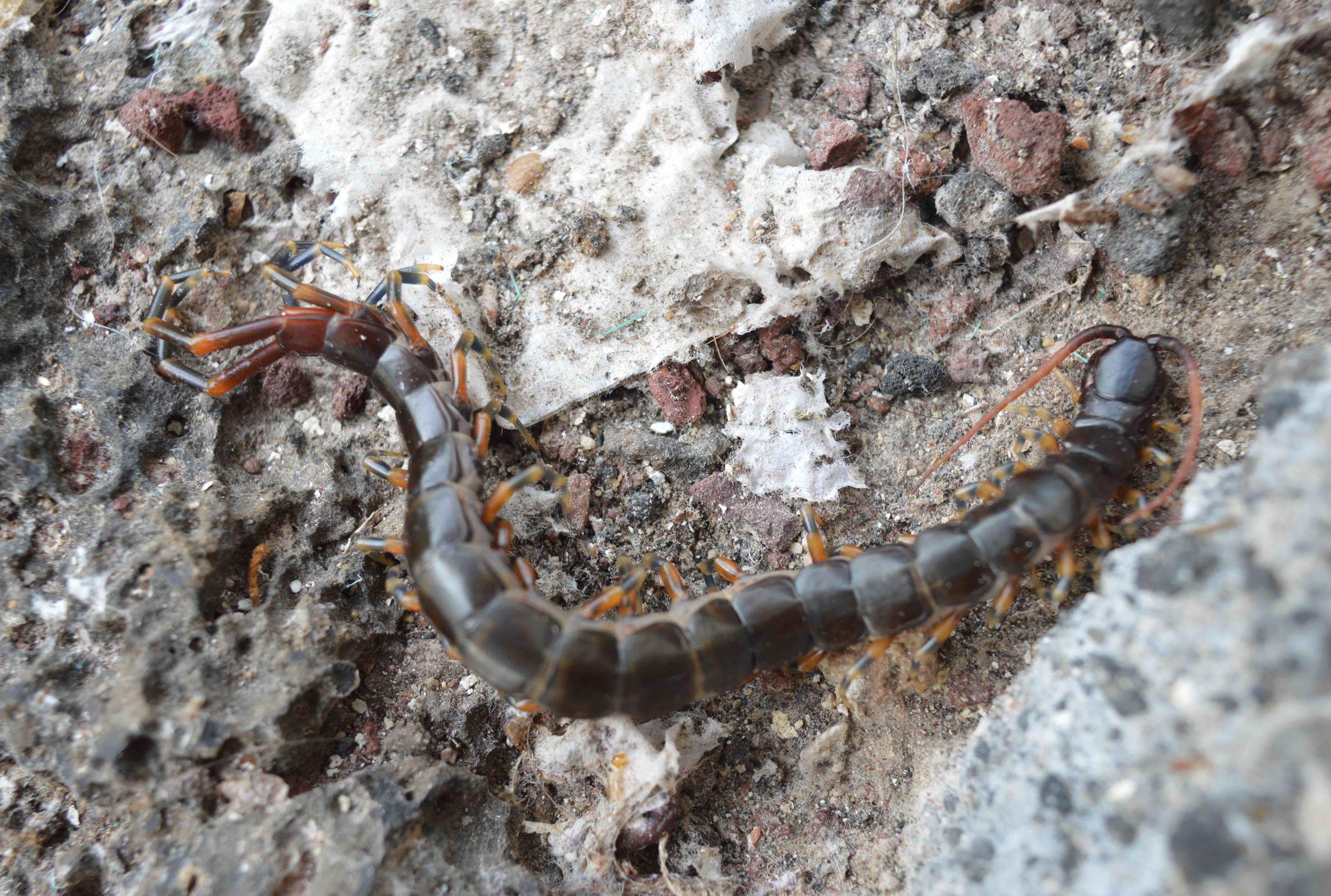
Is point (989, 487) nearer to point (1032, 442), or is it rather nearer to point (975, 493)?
point (975, 493)

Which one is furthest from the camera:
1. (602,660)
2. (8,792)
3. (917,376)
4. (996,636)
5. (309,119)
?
(309,119)

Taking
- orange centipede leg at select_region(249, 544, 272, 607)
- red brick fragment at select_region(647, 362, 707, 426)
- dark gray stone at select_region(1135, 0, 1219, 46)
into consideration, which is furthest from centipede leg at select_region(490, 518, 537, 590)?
dark gray stone at select_region(1135, 0, 1219, 46)

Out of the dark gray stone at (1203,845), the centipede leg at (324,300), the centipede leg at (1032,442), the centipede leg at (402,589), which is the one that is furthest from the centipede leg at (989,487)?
the centipede leg at (324,300)

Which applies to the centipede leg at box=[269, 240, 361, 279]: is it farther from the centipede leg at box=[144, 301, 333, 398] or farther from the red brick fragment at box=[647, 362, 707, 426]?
the red brick fragment at box=[647, 362, 707, 426]

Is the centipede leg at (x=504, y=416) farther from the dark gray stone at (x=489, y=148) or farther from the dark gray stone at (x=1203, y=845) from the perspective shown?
the dark gray stone at (x=1203, y=845)

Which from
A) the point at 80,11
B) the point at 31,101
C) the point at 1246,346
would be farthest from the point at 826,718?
the point at 80,11

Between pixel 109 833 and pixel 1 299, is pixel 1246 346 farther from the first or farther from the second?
pixel 1 299
